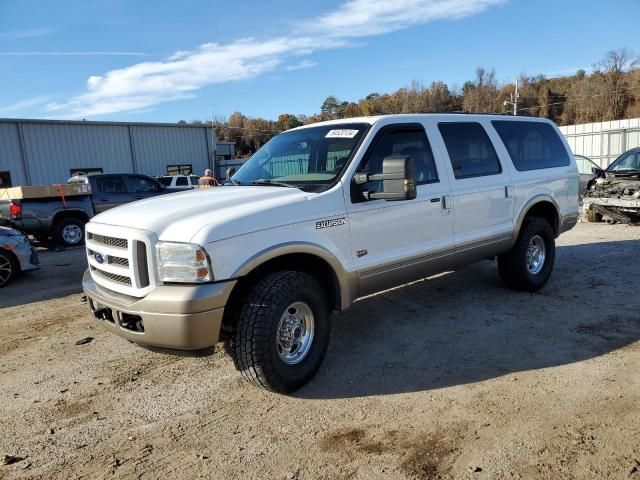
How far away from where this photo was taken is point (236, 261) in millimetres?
3248

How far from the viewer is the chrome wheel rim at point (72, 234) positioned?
1218 cm

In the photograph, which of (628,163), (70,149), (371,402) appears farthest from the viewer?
(70,149)

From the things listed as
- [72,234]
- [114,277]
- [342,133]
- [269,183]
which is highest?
[342,133]

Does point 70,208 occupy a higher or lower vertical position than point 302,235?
lower

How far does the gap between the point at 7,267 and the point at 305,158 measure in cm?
610

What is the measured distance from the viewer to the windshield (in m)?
10.9

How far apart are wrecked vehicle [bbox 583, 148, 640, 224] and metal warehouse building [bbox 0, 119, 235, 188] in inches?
873

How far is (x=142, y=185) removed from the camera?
1428 cm

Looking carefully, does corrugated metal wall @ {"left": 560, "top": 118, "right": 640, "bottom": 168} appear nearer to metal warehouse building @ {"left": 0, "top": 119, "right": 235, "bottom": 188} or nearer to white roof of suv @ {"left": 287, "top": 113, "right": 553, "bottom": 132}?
white roof of suv @ {"left": 287, "top": 113, "right": 553, "bottom": 132}

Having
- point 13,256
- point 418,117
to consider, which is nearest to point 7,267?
point 13,256

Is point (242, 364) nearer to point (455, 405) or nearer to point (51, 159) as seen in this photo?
point (455, 405)

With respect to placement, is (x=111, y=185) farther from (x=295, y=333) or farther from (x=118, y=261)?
(x=295, y=333)

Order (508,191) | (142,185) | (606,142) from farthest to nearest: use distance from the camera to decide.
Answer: (606,142)
(142,185)
(508,191)

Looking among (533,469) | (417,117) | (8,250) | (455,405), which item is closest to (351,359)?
(455,405)
